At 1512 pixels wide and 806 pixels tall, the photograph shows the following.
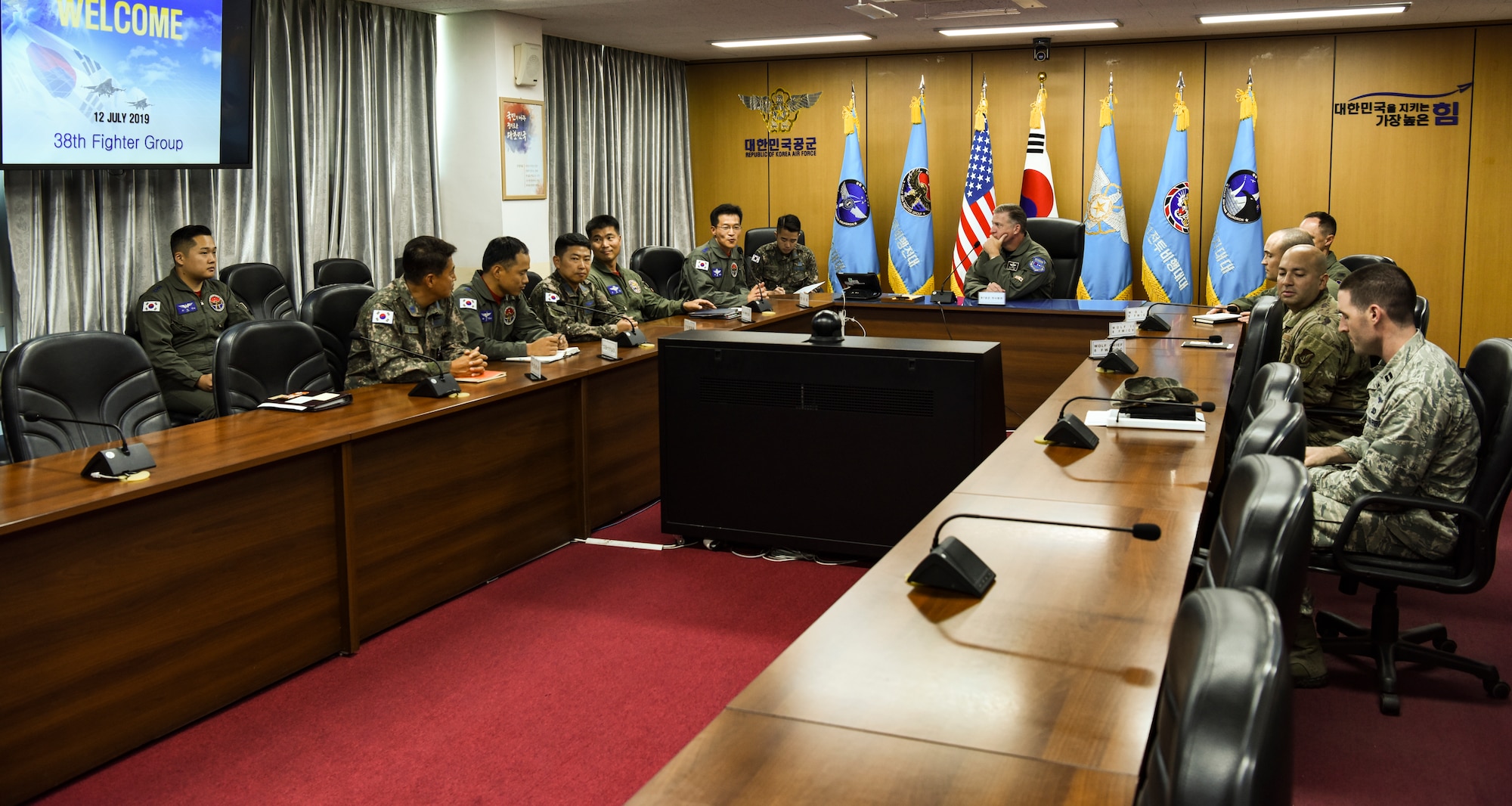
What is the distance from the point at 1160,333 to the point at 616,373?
2.61m

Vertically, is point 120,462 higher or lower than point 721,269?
lower

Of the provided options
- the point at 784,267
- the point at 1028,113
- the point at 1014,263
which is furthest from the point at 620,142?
the point at 1014,263

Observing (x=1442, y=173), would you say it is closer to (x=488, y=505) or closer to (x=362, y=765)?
(x=488, y=505)

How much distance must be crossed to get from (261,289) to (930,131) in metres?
5.40

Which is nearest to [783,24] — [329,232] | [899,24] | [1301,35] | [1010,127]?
[899,24]

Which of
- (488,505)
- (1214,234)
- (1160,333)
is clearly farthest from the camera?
(1214,234)

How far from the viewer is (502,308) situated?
511 cm

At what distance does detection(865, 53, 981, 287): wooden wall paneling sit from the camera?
905 cm

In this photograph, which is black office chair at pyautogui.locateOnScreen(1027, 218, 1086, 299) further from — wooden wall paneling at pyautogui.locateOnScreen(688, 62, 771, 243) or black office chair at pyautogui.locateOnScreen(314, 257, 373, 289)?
black office chair at pyautogui.locateOnScreen(314, 257, 373, 289)

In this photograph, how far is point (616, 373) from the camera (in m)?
4.64

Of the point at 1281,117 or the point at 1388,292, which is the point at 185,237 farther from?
the point at 1281,117

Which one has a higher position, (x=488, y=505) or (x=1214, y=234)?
(x=1214, y=234)

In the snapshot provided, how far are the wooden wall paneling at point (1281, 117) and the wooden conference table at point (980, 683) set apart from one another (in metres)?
6.73

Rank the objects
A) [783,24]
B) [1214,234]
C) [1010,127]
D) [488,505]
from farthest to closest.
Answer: [1010,127]
[1214,234]
[783,24]
[488,505]
